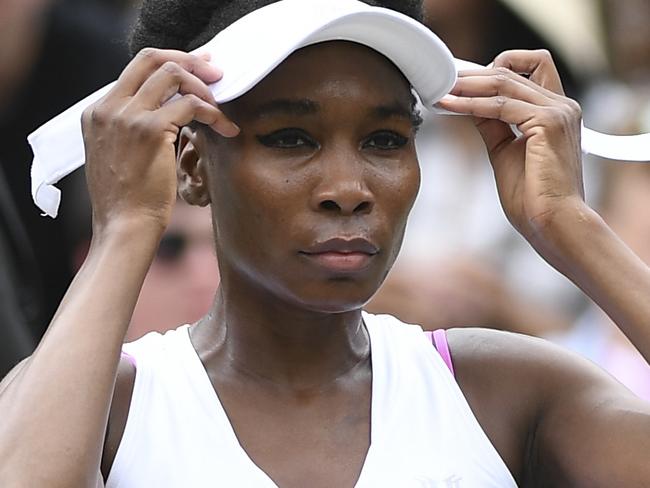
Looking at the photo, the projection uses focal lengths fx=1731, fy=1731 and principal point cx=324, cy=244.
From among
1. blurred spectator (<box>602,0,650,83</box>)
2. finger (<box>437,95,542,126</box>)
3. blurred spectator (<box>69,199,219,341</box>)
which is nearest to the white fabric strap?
finger (<box>437,95,542,126</box>)

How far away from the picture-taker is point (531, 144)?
3.56 m

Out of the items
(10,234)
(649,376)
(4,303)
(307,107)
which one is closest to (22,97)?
(10,234)

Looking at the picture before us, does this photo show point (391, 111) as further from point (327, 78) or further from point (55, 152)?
point (55, 152)

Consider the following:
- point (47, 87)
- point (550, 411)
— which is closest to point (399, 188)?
point (550, 411)

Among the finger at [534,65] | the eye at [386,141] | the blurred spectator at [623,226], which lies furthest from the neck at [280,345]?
the blurred spectator at [623,226]

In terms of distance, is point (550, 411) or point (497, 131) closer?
point (550, 411)

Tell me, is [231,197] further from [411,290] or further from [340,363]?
[411,290]

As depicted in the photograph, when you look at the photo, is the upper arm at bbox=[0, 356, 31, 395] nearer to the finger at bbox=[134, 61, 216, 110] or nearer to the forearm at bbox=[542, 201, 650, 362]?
the finger at bbox=[134, 61, 216, 110]

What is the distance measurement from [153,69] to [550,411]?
1.07 m

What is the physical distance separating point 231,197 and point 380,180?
0.98 ft

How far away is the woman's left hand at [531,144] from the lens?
3537mm

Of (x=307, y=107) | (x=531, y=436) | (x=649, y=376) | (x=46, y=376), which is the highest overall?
(x=307, y=107)

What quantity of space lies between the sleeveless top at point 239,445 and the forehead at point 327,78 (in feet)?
1.88

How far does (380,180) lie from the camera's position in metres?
3.37
